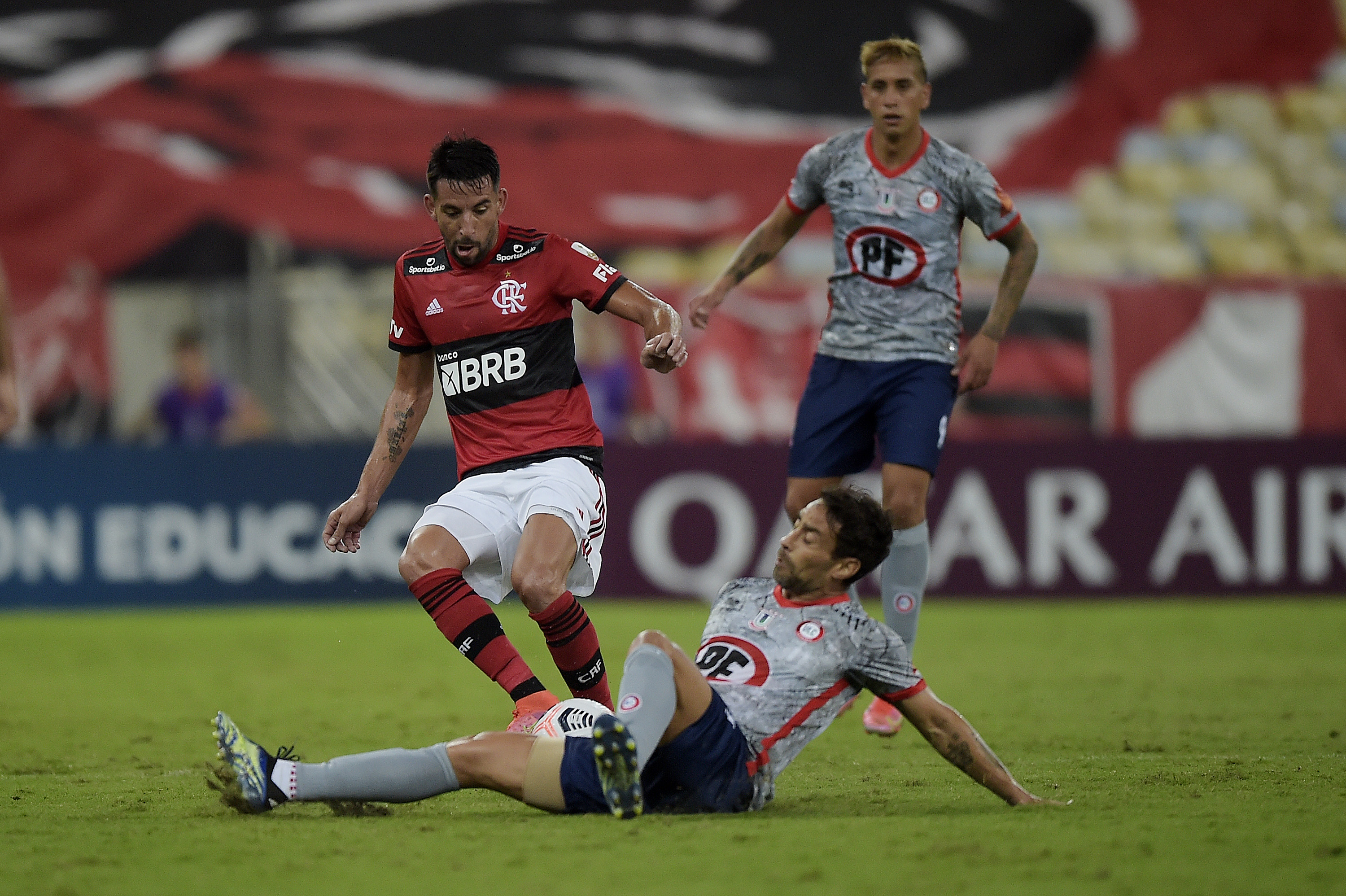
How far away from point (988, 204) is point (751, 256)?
0.93m

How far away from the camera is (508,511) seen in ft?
18.7

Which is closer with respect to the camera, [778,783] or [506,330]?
[778,783]

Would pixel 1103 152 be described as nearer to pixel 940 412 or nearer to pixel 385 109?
pixel 385 109

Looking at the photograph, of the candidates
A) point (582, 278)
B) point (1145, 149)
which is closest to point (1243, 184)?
point (1145, 149)

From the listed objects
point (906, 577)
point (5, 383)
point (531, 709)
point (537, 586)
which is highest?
point (5, 383)

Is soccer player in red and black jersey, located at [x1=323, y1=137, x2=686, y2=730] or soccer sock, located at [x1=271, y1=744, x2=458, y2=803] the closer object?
soccer sock, located at [x1=271, y1=744, x2=458, y2=803]

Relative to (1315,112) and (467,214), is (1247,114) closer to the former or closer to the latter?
(1315,112)

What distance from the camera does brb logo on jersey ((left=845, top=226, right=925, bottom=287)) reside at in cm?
631

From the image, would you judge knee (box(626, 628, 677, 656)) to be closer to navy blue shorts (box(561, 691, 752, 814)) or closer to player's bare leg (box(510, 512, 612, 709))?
navy blue shorts (box(561, 691, 752, 814))

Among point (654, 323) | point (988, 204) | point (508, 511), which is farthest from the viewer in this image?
point (988, 204)

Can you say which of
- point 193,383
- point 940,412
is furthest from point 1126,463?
point 193,383

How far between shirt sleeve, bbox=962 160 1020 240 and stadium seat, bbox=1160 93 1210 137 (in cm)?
1124

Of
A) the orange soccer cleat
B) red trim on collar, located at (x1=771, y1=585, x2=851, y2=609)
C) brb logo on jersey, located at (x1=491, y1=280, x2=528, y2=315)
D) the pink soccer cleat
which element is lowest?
the pink soccer cleat

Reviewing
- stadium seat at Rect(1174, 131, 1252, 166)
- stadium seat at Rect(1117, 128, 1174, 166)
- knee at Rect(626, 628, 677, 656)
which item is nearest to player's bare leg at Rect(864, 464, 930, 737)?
knee at Rect(626, 628, 677, 656)
